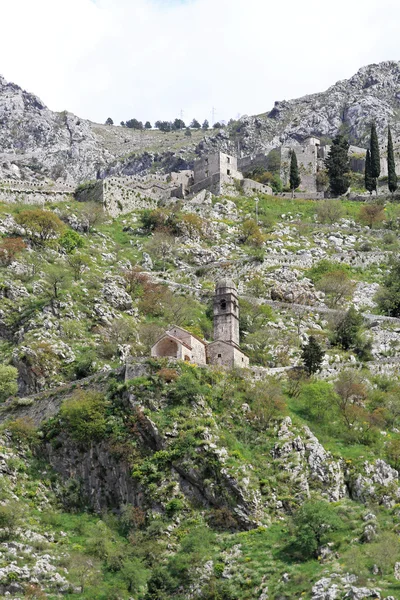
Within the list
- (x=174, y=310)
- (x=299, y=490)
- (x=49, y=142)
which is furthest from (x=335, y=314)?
(x=49, y=142)

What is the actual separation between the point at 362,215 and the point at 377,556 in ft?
235

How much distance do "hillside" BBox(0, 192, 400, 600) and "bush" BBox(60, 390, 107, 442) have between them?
100 millimetres

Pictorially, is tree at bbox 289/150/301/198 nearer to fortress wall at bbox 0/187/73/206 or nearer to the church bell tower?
fortress wall at bbox 0/187/73/206

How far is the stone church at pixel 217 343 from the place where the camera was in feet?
203

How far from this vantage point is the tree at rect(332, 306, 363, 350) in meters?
73.7

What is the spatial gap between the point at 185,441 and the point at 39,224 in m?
40.8

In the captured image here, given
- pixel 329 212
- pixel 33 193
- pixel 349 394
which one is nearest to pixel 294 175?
pixel 329 212

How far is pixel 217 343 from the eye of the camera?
64438 mm

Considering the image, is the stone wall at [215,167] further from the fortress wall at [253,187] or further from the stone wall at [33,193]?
the stone wall at [33,193]

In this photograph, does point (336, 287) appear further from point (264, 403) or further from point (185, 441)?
point (185, 441)

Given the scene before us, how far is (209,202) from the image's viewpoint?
11056 cm

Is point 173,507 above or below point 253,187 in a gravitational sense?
below

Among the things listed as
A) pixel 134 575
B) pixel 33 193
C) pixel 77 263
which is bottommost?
pixel 134 575

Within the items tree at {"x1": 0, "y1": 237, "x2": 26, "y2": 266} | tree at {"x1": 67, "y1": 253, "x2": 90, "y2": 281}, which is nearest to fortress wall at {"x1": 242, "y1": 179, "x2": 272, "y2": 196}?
tree at {"x1": 67, "y1": 253, "x2": 90, "y2": 281}
